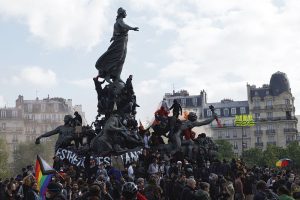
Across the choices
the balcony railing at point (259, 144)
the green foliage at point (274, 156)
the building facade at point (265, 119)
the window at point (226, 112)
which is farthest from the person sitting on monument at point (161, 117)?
the window at point (226, 112)

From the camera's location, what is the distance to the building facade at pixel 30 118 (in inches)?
5305

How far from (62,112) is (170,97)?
34051 millimetres

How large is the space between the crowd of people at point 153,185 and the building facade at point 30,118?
111780 millimetres

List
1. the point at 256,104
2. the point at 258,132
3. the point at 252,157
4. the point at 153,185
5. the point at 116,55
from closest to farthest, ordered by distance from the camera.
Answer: the point at 153,185 → the point at 116,55 → the point at 252,157 → the point at 258,132 → the point at 256,104

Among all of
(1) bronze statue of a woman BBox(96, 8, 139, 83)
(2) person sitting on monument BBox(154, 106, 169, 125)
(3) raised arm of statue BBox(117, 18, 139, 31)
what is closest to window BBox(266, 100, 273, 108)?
(2) person sitting on monument BBox(154, 106, 169, 125)

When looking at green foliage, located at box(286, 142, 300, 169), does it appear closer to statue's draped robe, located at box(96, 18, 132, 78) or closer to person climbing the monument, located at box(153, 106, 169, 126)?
person climbing the monument, located at box(153, 106, 169, 126)

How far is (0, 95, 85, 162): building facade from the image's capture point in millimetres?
134750

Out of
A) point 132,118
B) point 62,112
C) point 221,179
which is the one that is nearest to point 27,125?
point 62,112

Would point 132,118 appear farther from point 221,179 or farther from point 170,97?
point 170,97

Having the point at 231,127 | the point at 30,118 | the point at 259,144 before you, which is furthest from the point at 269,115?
the point at 30,118

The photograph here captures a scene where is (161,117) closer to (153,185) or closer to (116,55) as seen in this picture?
(116,55)

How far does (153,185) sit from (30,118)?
428ft

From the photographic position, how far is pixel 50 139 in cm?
12438

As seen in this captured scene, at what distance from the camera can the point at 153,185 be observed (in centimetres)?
1195
